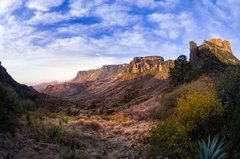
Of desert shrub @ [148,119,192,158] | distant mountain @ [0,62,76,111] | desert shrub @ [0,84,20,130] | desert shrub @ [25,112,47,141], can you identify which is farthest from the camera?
distant mountain @ [0,62,76,111]

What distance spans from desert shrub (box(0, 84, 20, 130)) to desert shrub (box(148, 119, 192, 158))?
781 centimetres

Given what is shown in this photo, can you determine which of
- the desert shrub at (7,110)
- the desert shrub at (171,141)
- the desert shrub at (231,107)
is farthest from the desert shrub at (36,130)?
the desert shrub at (231,107)

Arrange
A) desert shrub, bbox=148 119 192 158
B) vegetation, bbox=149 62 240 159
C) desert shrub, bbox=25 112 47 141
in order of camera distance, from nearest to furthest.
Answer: vegetation, bbox=149 62 240 159 → desert shrub, bbox=148 119 192 158 → desert shrub, bbox=25 112 47 141

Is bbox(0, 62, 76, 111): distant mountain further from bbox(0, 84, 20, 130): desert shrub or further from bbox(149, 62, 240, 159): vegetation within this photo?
bbox(149, 62, 240, 159): vegetation

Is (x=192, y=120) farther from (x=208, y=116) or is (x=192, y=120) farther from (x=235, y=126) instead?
(x=235, y=126)

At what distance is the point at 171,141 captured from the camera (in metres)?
12.4

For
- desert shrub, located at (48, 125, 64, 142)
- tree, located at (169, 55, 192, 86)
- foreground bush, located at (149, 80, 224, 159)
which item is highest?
tree, located at (169, 55, 192, 86)

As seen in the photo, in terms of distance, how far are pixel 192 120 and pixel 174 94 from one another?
54.2ft

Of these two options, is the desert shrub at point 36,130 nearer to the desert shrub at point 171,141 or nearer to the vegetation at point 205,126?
the vegetation at point 205,126

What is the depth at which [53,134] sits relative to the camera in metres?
17.1

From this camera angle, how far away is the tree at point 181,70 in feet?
169

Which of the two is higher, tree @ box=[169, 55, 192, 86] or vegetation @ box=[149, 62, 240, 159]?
tree @ box=[169, 55, 192, 86]

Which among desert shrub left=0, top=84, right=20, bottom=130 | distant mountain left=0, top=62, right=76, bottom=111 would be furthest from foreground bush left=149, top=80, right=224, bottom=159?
distant mountain left=0, top=62, right=76, bottom=111

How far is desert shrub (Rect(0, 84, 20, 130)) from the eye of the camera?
15665 mm
